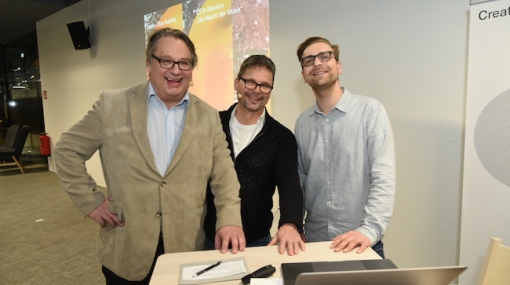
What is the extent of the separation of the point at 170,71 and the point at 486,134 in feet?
6.36

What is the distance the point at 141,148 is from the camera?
4.38ft

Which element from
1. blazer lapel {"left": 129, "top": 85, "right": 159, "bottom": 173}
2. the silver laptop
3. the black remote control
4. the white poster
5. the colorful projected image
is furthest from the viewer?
the colorful projected image

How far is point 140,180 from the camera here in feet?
4.38

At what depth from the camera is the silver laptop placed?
2.29ft

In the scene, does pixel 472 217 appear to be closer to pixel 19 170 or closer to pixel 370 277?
pixel 370 277

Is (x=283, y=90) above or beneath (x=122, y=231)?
above

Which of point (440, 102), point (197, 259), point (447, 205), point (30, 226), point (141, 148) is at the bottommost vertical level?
point (30, 226)

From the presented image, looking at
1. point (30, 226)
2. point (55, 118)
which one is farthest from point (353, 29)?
point (55, 118)

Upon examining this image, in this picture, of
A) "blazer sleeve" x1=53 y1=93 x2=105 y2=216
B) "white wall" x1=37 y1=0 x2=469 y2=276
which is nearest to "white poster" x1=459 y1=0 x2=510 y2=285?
"white wall" x1=37 y1=0 x2=469 y2=276

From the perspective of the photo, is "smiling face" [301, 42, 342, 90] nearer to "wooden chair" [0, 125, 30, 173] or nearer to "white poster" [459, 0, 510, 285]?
"white poster" [459, 0, 510, 285]

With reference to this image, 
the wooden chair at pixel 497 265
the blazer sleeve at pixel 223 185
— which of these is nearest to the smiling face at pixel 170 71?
the blazer sleeve at pixel 223 185

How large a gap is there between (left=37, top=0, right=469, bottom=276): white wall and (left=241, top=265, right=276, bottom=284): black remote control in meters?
1.98

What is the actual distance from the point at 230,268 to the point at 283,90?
2.53 m

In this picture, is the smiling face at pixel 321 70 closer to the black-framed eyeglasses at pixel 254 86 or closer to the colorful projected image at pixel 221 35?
the black-framed eyeglasses at pixel 254 86
